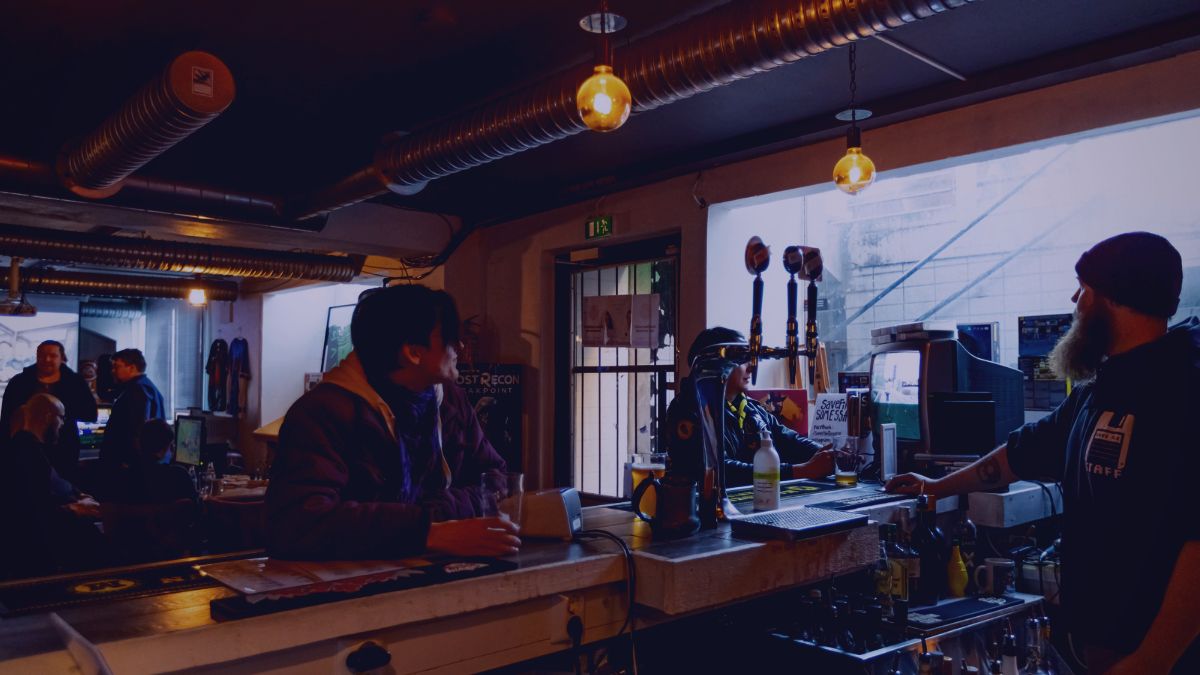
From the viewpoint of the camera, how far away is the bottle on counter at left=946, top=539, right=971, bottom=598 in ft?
8.57

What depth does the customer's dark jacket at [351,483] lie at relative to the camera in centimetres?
167

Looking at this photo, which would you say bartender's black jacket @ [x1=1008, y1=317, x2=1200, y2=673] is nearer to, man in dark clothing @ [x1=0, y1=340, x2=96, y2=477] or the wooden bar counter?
the wooden bar counter

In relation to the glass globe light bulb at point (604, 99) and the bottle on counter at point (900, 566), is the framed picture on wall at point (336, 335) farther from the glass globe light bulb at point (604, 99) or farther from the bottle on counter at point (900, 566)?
the bottle on counter at point (900, 566)

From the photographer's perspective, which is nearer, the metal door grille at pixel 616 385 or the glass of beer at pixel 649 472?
the glass of beer at pixel 649 472

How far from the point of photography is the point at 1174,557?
1.71m

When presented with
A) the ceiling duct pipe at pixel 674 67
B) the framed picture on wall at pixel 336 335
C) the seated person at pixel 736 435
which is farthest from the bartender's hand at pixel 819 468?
the framed picture on wall at pixel 336 335

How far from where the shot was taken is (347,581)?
1.52 metres

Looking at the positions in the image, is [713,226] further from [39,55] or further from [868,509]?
[39,55]

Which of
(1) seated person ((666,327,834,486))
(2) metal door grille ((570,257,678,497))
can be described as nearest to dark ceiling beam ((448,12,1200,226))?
(2) metal door grille ((570,257,678,497))

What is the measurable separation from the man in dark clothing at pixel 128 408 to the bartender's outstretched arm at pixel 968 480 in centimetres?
459

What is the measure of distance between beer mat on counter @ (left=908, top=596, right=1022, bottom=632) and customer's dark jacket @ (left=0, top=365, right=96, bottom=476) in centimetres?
545

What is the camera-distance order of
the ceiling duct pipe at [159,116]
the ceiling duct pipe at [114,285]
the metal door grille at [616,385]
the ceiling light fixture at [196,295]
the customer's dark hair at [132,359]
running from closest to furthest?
the ceiling duct pipe at [159,116]
the metal door grille at [616,385]
the customer's dark hair at [132,359]
the ceiling duct pipe at [114,285]
the ceiling light fixture at [196,295]

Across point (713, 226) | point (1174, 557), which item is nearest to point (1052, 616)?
point (1174, 557)

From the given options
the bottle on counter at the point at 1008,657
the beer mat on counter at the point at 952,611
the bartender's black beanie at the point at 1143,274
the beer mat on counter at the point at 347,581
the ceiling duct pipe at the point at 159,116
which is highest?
the ceiling duct pipe at the point at 159,116
